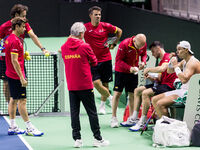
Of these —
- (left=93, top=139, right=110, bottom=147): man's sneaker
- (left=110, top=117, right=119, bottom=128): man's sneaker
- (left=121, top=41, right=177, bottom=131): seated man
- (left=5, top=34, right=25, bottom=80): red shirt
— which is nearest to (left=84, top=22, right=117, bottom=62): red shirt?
(left=121, top=41, right=177, bottom=131): seated man

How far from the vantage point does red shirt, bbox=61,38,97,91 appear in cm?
690

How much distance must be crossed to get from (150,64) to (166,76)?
1.04 meters

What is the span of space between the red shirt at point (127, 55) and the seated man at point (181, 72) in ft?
2.69

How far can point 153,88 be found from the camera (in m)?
8.11

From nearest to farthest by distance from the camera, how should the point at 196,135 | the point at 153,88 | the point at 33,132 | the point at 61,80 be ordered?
1. the point at 196,135
2. the point at 33,132
3. the point at 153,88
4. the point at 61,80

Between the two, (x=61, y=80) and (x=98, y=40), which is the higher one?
(x=98, y=40)

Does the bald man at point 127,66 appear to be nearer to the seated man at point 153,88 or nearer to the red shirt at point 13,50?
the seated man at point 153,88

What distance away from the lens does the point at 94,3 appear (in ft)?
64.4

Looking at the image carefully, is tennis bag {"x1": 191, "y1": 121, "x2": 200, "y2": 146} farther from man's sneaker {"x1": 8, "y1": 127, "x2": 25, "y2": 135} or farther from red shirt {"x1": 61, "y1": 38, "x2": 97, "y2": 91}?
man's sneaker {"x1": 8, "y1": 127, "x2": 25, "y2": 135}

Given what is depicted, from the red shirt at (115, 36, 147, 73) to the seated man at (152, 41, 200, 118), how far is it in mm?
819

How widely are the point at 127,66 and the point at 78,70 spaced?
1.59 m

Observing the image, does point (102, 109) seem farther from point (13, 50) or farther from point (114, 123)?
point (13, 50)

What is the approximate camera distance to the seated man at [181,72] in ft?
24.2

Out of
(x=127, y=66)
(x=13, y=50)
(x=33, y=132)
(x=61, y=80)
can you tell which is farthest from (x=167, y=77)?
(x=13, y=50)
